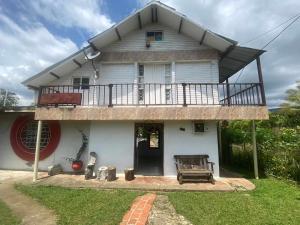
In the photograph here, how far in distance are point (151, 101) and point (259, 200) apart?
5.90 m

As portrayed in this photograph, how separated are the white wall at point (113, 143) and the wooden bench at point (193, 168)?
6.78 ft

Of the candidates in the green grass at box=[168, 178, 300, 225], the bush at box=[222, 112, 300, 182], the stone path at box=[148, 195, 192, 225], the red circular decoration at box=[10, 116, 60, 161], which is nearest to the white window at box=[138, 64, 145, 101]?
the red circular decoration at box=[10, 116, 60, 161]

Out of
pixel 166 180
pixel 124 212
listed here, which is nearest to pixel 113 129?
pixel 166 180

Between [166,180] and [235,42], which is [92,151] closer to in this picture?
[166,180]

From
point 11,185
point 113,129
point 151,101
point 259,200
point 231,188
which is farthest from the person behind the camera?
point 151,101

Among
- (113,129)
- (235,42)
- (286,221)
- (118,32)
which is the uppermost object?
(118,32)

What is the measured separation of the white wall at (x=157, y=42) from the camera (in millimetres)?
10977

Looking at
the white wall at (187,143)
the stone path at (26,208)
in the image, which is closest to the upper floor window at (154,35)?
the white wall at (187,143)

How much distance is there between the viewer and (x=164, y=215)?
568cm

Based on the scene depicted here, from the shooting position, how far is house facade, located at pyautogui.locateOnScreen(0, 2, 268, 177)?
9.63 metres

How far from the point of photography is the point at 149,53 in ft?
35.9

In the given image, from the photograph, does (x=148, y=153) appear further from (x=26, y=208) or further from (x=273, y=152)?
(x=26, y=208)

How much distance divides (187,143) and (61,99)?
5.36 metres

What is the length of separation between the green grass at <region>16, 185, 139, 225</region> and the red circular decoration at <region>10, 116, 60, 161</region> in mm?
2790
